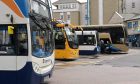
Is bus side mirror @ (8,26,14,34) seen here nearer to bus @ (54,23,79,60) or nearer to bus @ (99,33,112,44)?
bus @ (54,23,79,60)

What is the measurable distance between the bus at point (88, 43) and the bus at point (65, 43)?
707 cm

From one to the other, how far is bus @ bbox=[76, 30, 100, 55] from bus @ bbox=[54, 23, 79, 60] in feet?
23.2

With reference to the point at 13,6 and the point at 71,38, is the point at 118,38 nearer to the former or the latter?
the point at 71,38

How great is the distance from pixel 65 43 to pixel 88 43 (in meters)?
8.33

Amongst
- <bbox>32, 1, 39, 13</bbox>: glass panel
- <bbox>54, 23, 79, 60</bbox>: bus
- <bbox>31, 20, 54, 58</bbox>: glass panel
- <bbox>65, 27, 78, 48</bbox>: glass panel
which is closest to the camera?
<bbox>31, 20, 54, 58</bbox>: glass panel

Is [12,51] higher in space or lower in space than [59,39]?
lower

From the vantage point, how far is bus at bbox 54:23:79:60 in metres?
25.3

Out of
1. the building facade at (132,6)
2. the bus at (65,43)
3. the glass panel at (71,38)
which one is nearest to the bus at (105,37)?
the glass panel at (71,38)

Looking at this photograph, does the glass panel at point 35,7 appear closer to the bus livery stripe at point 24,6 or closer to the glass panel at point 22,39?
the bus livery stripe at point 24,6

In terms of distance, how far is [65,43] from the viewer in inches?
1005

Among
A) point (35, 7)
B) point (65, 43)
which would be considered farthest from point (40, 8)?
point (65, 43)

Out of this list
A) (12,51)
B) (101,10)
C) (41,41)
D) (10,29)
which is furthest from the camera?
(101,10)

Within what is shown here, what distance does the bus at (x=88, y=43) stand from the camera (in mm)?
33344

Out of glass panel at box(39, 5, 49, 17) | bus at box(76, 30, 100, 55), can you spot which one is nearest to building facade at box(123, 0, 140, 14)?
bus at box(76, 30, 100, 55)
